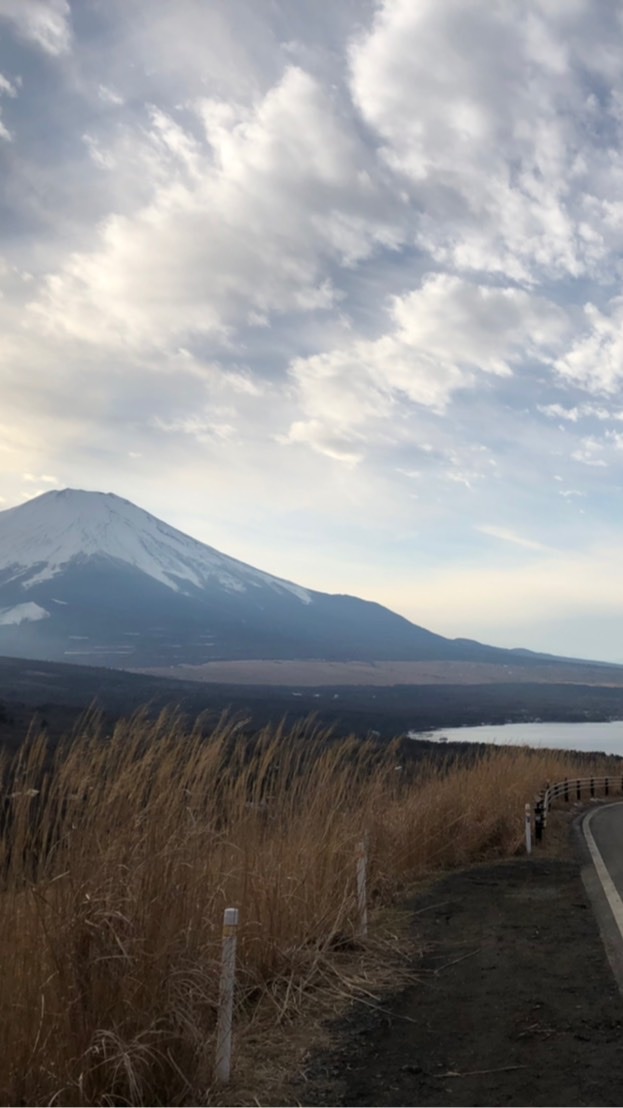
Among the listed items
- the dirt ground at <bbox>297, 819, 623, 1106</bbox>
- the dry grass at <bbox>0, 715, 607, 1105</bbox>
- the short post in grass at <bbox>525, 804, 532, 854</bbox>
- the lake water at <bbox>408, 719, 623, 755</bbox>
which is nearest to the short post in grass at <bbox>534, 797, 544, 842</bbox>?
the short post in grass at <bbox>525, 804, 532, 854</bbox>

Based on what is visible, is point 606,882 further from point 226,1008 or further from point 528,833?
point 226,1008

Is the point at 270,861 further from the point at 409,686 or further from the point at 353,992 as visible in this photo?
the point at 409,686

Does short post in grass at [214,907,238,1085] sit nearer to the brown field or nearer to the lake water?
the lake water

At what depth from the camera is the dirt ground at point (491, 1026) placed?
4355mm

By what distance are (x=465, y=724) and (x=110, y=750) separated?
103m

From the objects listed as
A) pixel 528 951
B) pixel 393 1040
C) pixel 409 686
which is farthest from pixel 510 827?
pixel 409 686

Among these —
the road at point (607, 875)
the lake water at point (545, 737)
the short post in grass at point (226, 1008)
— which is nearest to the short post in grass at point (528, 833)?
the road at point (607, 875)

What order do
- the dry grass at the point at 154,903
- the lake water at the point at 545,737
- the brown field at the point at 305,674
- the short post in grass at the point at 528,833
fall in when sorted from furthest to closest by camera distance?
the brown field at the point at 305,674 → the lake water at the point at 545,737 → the short post in grass at the point at 528,833 → the dry grass at the point at 154,903

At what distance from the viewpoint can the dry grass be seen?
3.68 meters

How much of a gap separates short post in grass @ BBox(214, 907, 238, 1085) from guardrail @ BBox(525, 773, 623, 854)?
894cm

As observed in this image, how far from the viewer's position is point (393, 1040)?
16.7 feet

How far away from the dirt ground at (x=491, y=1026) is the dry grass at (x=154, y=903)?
522 mm

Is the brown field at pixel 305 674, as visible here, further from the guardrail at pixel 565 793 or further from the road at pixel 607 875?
the road at pixel 607 875

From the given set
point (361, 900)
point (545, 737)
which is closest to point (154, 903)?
point (361, 900)
